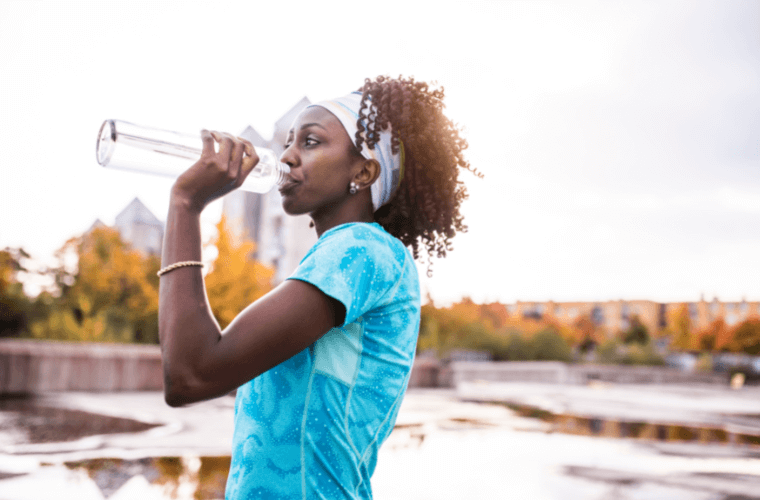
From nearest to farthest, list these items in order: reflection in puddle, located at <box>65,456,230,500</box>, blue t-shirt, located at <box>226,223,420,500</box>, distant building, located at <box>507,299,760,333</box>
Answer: blue t-shirt, located at <box>226,223,420,500</box> < reflection in puddle, located at <box>65,456,230,500</box> < distant building, located at <box>507,299,760,333</box>

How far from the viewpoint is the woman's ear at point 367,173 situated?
5.16ft

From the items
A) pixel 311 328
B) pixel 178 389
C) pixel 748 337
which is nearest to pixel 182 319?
pixel 178 389

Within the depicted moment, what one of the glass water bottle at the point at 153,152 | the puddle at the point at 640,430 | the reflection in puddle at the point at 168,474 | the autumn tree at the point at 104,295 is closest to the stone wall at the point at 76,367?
the autumn tree at the point at 104,295

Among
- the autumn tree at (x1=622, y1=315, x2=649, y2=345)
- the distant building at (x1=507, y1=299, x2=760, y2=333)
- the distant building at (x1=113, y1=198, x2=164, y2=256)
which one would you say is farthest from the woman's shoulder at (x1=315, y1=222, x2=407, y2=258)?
the distant building at (x1=507, y1=299, x2=760, y2=333)

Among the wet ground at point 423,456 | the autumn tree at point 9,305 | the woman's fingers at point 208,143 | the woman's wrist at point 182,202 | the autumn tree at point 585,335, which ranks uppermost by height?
the woman's fingers at point 208,143

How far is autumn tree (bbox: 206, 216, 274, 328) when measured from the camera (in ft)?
64.5

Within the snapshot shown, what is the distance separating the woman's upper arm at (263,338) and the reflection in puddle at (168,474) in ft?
14.4

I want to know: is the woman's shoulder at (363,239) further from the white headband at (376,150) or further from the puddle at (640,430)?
the puddle at (640,430)

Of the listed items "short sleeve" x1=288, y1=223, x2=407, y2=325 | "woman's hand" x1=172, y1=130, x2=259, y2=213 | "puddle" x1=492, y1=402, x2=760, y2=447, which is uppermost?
"woman's hand" x1=172, y1=130, x2=259, y2=213

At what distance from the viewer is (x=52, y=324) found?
51.9ft

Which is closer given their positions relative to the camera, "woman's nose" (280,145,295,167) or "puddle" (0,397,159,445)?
"woman's nose" (280,145,295,167)

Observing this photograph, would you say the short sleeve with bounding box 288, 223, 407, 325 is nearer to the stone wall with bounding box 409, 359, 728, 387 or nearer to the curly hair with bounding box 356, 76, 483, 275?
the curly hair with bounding box 356, 76, 483, 275

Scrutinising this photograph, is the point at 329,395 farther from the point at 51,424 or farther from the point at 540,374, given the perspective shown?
the point at 540,374

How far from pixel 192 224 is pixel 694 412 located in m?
17.0
